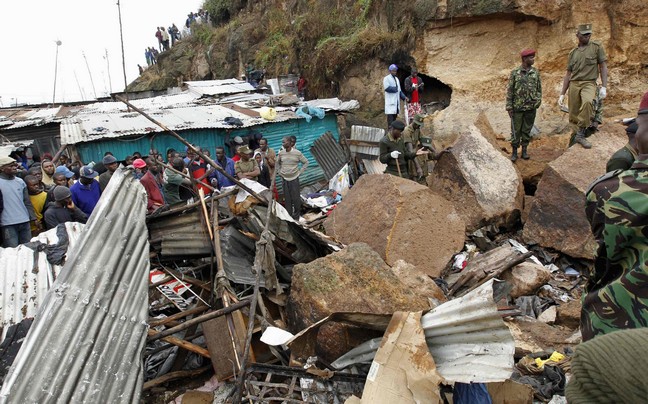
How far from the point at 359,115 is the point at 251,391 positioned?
11.9 metres

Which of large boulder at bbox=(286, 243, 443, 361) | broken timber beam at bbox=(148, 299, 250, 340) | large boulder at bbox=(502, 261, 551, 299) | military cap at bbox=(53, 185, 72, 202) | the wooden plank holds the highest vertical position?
military cap at bbox=(53, 185, 72, 202)

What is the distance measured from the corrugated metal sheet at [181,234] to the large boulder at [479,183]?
3888 millimetres

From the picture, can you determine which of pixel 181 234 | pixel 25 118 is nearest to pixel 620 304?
pixel 181 234

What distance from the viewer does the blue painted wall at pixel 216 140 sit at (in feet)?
33.8

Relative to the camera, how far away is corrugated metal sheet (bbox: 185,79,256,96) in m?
16.2

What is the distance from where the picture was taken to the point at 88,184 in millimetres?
5895

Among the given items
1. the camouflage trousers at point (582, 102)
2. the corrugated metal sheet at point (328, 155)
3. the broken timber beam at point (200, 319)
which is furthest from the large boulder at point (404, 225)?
the corrugated metal sheet at point (328, 155)

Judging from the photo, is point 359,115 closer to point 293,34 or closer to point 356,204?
point 293,34

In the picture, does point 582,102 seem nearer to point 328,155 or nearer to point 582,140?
point 582,140

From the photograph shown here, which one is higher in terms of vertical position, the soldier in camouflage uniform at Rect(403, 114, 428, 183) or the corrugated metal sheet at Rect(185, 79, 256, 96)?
the corrugated metal sheet at Rect(185, 79, 256, 96)

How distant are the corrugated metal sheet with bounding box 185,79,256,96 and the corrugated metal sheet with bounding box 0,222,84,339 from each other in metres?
13.1

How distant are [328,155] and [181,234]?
7499 mm

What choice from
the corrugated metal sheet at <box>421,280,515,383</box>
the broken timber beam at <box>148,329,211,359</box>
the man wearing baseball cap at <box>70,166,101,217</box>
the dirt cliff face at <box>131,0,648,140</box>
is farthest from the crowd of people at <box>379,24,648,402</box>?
the dirt cliff face at <box>131,0,648,140</box>

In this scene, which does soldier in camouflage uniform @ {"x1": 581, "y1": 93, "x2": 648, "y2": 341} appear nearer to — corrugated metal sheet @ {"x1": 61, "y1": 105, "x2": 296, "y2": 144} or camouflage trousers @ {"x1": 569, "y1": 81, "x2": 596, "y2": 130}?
camouflage trousers @ {"x1": 569, "y1": 81, "x2": 596, "y2": 130}
